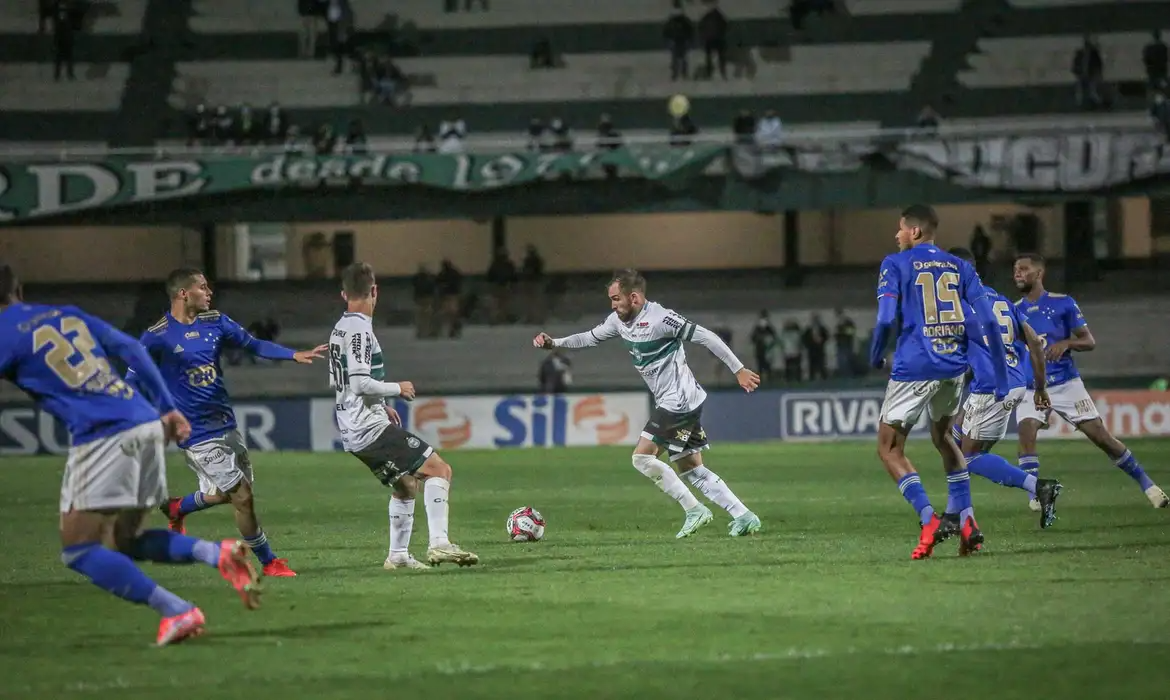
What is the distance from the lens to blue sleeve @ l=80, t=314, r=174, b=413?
808cm

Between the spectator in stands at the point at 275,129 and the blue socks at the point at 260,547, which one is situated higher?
the spectator in stands at the point at 275,129

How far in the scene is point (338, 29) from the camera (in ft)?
132

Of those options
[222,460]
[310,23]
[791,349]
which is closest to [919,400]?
[222,460]

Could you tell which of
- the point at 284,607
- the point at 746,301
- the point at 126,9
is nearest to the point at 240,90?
the point at 126,9

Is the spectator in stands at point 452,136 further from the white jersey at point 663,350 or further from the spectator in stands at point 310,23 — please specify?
the white jersey at point 663,350

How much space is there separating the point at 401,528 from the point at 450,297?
26.0 metres

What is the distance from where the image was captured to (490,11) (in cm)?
4144

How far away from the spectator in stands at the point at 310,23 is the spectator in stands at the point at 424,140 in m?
4.38

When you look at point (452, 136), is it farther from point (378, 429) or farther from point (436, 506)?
point (378, 429)

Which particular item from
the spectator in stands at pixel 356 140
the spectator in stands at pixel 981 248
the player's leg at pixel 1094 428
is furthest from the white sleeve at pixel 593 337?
the spectator in stands at pixel 981 248

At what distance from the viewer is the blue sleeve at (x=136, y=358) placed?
808cm

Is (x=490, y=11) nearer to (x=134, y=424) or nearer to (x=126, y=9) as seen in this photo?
(x=126, y=9)

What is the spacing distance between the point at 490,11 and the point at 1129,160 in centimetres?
1666

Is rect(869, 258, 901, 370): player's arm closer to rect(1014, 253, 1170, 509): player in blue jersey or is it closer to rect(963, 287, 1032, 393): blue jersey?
Result: rect(963, 287, 1032, 393): blue jersey
